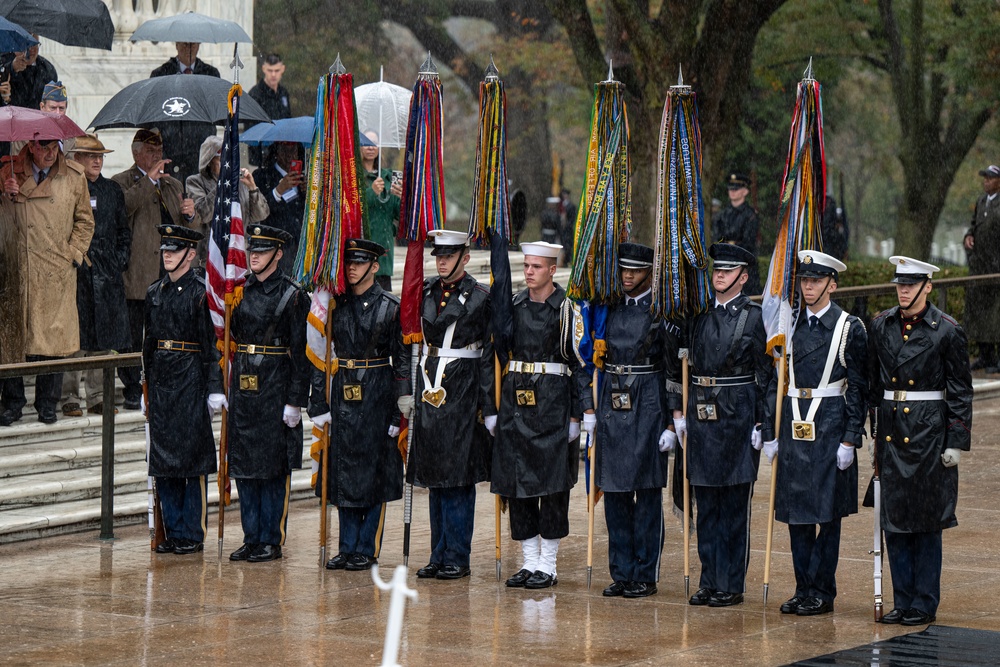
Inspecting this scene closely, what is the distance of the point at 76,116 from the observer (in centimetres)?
1669

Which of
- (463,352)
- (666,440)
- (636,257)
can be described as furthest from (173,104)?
(666,440)

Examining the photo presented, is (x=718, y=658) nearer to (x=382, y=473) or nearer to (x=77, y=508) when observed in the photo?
(x=382, y=473)

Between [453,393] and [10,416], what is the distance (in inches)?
127

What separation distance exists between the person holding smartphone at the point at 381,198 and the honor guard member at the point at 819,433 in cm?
521

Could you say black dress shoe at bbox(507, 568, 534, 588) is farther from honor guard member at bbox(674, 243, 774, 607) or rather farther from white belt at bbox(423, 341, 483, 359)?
white belt at bbox(423, 341, 483, 359)

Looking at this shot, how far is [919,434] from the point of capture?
8.61 metres

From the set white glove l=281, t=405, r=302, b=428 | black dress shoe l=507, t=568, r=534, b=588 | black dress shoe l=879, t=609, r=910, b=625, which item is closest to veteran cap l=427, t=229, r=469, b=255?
white glove l=281, t=405, r=302, b=428

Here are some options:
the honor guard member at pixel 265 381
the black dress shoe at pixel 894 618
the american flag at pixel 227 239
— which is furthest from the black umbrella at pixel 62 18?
the black dress shoe at pixel 894 618

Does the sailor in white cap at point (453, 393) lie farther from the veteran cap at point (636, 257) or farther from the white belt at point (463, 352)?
the veteran cap at point (636, 257)

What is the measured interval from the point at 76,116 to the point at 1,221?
4837mm

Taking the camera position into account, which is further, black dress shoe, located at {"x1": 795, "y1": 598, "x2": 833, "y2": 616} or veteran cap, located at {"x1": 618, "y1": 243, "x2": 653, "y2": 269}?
veteran cap, located at {"x1": 618, "y1": 243, "x2": 653, "y2": 269}

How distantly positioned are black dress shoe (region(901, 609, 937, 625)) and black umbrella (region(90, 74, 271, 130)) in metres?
6.58

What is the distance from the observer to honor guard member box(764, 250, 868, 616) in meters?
8.80

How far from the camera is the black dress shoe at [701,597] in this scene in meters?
9.07
